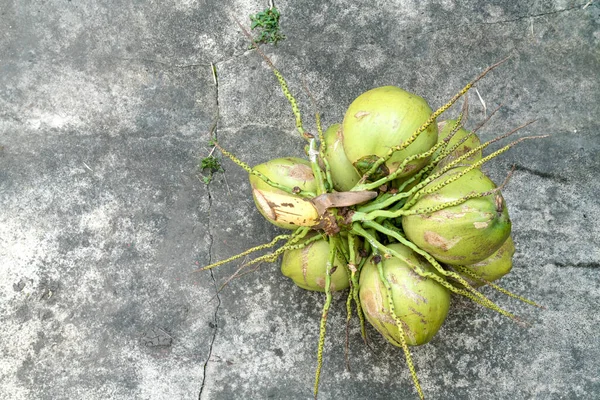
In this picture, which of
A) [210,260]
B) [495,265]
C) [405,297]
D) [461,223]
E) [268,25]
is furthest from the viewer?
[268,25]

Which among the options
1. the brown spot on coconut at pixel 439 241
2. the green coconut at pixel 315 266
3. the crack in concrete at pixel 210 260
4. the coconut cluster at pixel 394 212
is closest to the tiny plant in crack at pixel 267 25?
the crack in concrete at pixel 210 260

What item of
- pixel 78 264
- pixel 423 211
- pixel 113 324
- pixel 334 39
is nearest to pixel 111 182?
pixel 78 264

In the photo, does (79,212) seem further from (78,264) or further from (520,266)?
(520,266)

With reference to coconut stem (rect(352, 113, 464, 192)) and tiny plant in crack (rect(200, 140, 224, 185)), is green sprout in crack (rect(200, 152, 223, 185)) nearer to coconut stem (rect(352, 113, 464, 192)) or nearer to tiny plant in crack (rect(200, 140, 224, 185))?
tiny plant in crack (rect(200, 140, 224, 185))

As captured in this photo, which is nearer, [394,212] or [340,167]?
[394,212]

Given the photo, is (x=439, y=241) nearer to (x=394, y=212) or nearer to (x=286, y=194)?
(x=394, y=212)

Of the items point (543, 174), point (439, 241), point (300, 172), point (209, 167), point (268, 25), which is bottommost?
point (543, 174)

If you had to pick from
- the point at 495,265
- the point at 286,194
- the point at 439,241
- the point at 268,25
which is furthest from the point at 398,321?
the point at 268,25
